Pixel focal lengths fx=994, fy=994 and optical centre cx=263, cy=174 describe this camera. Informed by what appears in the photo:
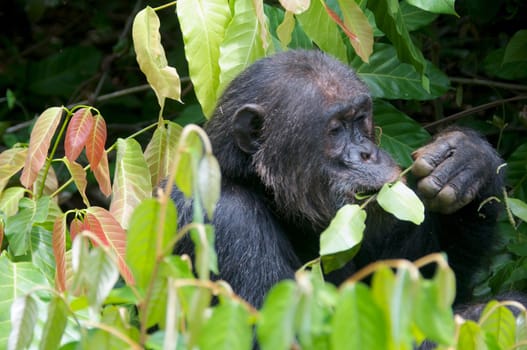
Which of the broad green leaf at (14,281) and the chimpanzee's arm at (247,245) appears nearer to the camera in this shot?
the broad green leaf at (14,281)

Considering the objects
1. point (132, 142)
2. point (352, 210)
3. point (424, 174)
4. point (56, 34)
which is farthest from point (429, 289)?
point (56, 34)

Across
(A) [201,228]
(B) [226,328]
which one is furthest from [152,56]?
(B) [226,328]

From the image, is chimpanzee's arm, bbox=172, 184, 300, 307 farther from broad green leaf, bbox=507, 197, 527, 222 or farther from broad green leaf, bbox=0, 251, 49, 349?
broad green leaf, bbox=507, 197, 527, 222

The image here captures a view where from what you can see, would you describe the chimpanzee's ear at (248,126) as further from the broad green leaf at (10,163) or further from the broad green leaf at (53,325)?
the broad green leaf at (53,325)

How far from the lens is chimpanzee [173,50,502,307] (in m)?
4.32

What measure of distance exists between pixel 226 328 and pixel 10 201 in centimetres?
277

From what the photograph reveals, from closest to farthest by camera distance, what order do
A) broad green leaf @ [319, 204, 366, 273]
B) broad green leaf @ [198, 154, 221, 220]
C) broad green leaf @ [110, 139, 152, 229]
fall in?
broad green leaf @ [198, 154, 221, 220] → broad green leaf @ [319, 204, 366, 273] → broad green leaf @ [110, 139, 152, 229]

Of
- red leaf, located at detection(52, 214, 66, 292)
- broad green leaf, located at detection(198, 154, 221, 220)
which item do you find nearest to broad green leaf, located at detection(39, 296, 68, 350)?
broad green leaf, located at detection(198, 154, 221, 220)

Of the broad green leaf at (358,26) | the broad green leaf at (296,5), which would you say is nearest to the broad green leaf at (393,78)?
the broad green leaf at (358,26)

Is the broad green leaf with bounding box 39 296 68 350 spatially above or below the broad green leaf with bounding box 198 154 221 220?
below

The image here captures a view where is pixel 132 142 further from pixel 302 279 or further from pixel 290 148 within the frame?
pixel 302 279

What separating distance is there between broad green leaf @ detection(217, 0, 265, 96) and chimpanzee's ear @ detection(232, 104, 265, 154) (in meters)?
0.29

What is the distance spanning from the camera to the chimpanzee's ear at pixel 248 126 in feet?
14.9

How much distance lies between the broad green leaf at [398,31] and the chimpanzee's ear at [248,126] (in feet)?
3.09
